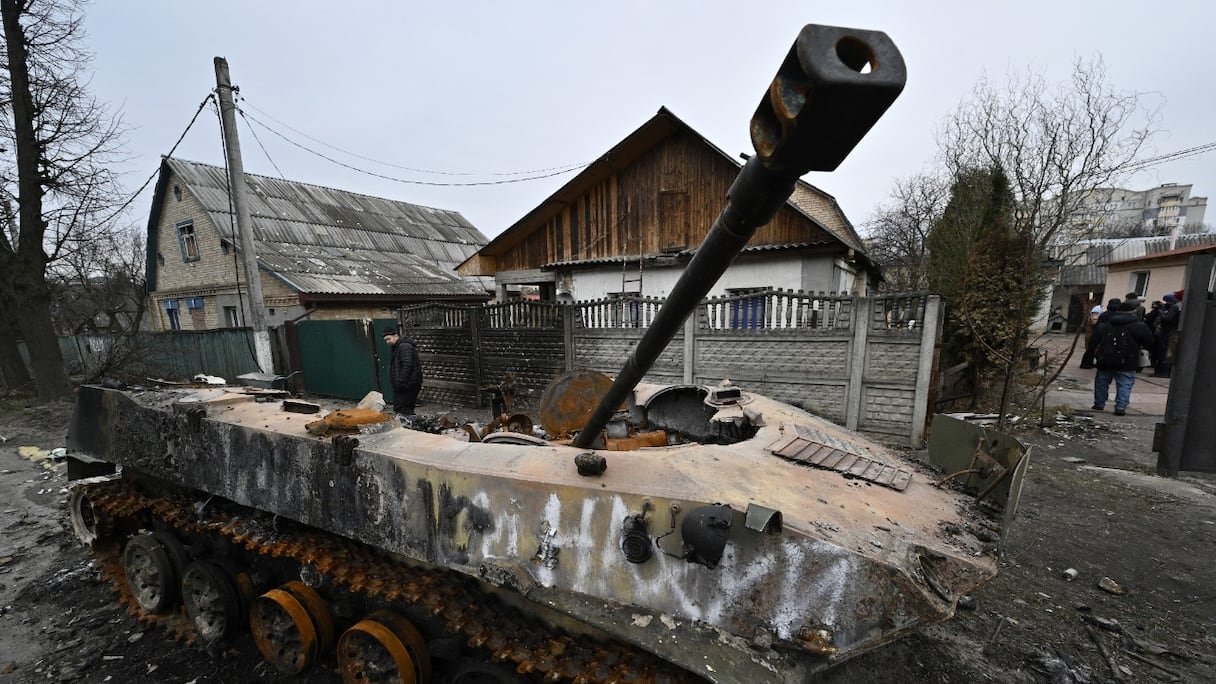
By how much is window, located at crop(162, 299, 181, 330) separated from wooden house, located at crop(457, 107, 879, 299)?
512 inches

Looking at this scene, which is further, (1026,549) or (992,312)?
(992,312)

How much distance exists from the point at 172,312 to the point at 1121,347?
26.2 meters

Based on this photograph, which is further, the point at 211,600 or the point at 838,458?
the point at 211,600

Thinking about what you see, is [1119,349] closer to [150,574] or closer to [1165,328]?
[1165,328]

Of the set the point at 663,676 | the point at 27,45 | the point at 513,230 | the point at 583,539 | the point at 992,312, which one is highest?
the point at 27,45

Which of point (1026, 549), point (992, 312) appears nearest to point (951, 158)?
point (992, 312)

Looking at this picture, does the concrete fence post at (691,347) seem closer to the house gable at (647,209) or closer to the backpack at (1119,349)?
the house gable at (647,209)

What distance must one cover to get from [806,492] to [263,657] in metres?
3.45

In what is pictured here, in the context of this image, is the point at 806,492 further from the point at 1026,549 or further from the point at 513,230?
the point at 513,230

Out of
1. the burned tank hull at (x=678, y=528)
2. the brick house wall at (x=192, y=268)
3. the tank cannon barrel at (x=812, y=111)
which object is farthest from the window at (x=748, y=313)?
the brick house wall at (x=192, y=268)

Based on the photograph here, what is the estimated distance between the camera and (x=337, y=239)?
17.6 metres

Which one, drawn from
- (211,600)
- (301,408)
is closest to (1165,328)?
(301,408)

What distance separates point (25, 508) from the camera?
5367 millimetres

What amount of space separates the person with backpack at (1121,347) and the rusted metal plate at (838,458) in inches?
307
